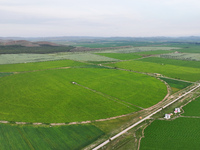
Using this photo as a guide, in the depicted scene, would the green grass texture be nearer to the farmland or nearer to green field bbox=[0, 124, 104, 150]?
the farmland

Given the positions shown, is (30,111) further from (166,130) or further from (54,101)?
(166,130)

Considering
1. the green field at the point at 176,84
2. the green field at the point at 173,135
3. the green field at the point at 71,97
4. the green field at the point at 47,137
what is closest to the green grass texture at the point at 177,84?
the green field at the point at 176,84

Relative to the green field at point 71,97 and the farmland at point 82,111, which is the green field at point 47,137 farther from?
the green field at point 71,97

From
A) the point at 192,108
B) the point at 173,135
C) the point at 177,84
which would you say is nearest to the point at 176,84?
the point at 177,84

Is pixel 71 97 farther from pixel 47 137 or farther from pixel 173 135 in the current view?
pixel 173 135

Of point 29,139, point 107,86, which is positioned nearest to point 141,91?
point 107,86

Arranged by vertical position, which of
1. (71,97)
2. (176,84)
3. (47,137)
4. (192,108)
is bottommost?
(47,137)
